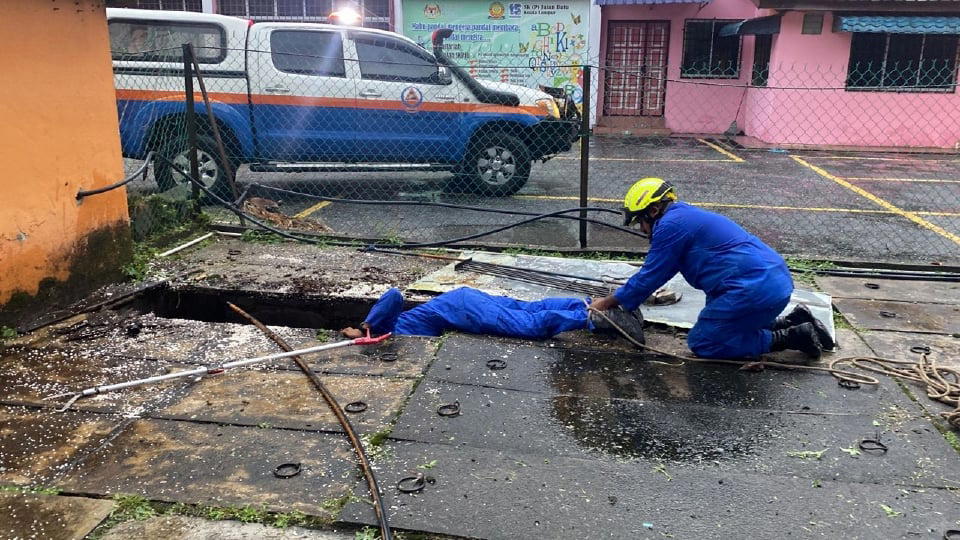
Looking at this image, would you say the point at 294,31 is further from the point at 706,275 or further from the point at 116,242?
the point at 706,275

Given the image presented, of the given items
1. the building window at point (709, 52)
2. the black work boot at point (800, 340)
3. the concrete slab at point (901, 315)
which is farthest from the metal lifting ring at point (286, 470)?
the building window at point (709, 52)

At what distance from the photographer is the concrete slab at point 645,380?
3.80m

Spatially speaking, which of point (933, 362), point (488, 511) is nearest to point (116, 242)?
point (488, 511)

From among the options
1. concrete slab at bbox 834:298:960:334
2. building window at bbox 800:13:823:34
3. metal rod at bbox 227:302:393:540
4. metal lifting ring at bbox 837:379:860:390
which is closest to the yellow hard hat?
metal lifting ring at bbox 837:379:860:390

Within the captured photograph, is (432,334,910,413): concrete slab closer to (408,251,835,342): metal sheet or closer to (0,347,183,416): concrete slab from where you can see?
(408,251,835,342): metal sheet

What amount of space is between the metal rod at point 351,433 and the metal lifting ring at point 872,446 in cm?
215

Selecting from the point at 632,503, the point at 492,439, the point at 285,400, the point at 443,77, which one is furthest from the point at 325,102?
the point at 632,503

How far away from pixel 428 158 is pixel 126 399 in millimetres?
5800

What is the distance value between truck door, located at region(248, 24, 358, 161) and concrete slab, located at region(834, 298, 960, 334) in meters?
5.73

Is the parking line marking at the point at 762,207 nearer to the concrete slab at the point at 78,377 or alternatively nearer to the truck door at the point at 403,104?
the truck door at the point at 403,104

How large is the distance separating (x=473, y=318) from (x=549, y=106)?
5.37 metres

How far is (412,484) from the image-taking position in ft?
9.81

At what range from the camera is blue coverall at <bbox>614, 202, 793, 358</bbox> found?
161 inches

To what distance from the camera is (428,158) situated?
9023 millimetres
